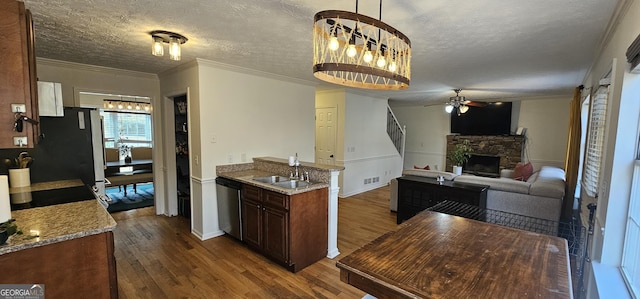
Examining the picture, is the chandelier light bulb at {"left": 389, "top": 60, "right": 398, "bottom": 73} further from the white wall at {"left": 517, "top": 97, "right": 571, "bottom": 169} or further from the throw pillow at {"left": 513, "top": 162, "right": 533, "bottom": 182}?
the white wall at {"left": 517, "top": 97, "right": 571, "bottom": 169}

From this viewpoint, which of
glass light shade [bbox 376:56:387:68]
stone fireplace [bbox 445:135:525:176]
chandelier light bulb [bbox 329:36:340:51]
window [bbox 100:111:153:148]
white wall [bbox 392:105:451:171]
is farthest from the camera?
white wall [bbox 392:105:451:171]

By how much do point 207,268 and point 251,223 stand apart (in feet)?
2.14

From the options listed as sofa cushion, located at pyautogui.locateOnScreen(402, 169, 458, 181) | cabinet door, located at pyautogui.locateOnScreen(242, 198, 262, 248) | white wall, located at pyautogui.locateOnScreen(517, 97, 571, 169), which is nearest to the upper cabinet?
cabinet door, located at pyautogui.locateOnScreen(242, 198, 262, 248)

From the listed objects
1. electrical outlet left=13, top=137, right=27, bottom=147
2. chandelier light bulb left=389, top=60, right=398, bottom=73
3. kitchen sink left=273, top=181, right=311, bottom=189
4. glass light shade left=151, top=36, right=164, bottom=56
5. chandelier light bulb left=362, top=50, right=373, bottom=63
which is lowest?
kitchen sink left=273, top=181, right=311, bottom=189

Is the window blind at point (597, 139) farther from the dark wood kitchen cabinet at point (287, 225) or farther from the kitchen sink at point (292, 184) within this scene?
the kitchen sink at point (292, 184)

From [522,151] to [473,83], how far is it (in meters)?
3.31

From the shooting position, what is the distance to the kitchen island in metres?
1.48

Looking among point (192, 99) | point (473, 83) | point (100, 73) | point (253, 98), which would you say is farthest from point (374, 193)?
point (100, 73)

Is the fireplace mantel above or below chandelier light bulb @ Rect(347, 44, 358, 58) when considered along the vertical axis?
below

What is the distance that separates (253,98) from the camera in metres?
4.05

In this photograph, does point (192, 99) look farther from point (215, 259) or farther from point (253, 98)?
point (215, 259)

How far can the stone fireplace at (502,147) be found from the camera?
6.79 meters

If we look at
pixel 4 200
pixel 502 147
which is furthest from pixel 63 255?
pixel 502 147

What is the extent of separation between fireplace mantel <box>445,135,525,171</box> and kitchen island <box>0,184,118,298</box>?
26.3ft
